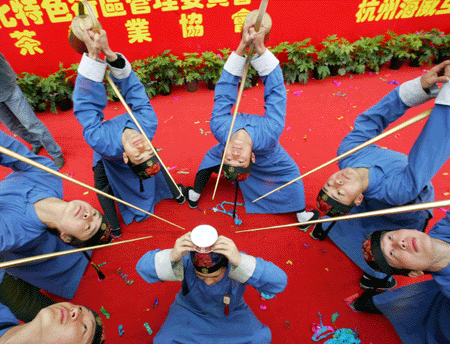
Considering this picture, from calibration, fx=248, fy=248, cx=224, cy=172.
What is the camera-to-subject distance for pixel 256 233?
8.93 ft

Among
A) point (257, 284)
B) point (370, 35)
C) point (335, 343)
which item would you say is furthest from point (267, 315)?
point (370, 35)

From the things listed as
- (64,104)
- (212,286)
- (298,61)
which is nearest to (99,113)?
(212,286)

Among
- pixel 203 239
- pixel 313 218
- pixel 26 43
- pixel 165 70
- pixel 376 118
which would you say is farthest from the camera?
pixel 165 70

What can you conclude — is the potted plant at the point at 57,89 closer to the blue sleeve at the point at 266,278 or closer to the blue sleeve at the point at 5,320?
the blue sleeve at the point at 5,320

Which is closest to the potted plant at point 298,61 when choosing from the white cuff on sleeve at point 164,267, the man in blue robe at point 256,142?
the man in blue robe at point 256,142

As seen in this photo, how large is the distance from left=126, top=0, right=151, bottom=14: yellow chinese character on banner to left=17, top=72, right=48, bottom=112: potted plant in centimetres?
204

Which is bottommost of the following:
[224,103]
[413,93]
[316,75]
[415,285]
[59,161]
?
[415,285]

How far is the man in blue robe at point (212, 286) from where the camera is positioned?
1408mm

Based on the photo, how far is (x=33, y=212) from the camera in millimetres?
1767

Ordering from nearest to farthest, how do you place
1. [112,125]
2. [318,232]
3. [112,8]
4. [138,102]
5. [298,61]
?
[112,125], [138,102], [318,232], [112,8], [298,61]

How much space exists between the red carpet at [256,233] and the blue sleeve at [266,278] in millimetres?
784

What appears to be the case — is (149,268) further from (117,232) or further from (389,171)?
(389,171)

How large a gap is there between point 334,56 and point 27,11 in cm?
560

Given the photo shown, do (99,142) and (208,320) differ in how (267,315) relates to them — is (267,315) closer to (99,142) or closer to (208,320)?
(208,320)
